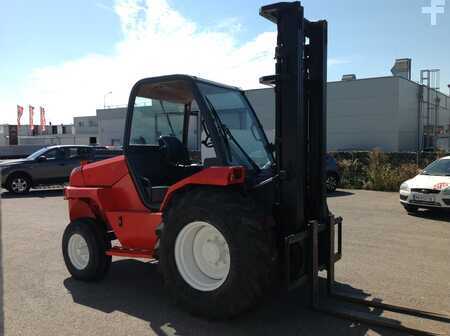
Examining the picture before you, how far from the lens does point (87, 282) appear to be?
5.46m

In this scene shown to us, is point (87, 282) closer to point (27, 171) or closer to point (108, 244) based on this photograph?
point (108, 244)

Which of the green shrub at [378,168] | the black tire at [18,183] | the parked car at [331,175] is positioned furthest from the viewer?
the green shrub at [378,168]

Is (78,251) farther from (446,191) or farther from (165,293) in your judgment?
(446,191)

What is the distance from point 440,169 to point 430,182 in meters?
0.93

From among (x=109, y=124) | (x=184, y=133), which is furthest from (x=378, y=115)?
(x=109, y=124)

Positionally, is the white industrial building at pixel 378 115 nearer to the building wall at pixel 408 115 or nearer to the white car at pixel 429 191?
the building wall at pixel 408 115

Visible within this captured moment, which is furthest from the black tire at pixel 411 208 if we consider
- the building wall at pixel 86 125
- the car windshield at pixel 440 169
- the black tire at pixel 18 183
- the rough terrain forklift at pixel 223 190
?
the building wall at pixel 86 125

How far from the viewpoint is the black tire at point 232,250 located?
3.80 metres

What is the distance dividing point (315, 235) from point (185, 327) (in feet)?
4.88

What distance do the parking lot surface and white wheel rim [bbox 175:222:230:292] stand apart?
37cm

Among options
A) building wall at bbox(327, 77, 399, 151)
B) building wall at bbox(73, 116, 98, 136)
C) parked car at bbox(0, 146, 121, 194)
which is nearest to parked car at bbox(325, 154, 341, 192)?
parked car at bbox(0, 146, 121, 194)

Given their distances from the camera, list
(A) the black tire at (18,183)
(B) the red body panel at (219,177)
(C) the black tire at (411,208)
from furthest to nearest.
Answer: (A) the black tire at (18,183)
(C) the black tire at (411,208)
(B) the red body panel at (219,177)

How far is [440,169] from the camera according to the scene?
11.2 metres

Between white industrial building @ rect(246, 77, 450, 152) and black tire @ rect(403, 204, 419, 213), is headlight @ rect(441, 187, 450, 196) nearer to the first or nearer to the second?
black tire @ rect(403, 204, 419, 213)
